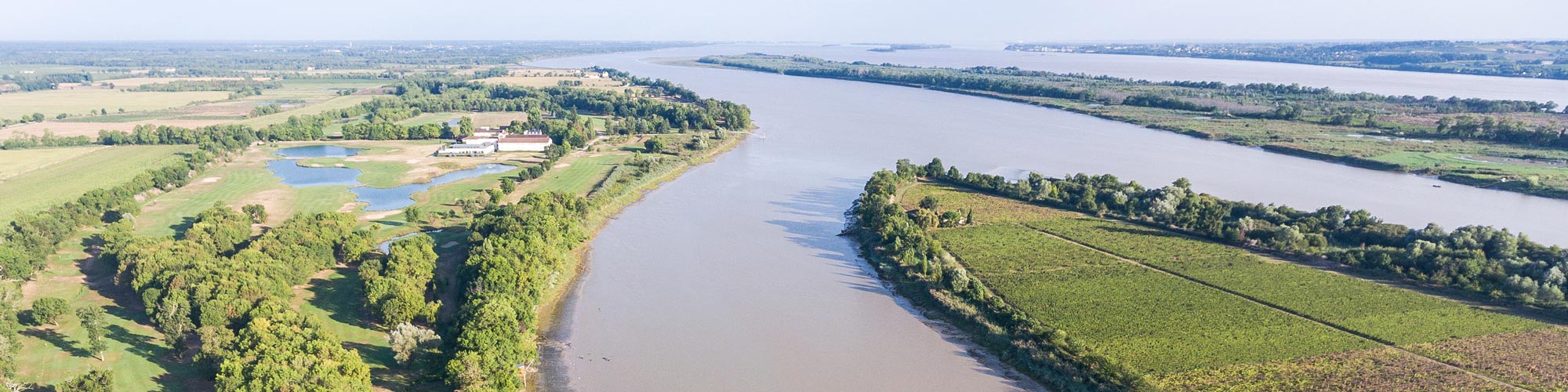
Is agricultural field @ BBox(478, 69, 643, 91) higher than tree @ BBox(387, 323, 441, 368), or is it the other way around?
agricultural field @ BBox(478, 69, 643, 91)

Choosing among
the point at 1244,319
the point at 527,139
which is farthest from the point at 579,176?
the point at 1244,319

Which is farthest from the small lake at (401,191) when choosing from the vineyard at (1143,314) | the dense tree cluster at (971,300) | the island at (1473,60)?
the island at (1473,60)

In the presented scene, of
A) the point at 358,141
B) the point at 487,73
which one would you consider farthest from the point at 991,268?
the point at 487,73

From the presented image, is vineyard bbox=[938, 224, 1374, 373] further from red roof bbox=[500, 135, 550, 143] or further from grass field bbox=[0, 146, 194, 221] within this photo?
grass field bbox=[0, 146, 194, 221]

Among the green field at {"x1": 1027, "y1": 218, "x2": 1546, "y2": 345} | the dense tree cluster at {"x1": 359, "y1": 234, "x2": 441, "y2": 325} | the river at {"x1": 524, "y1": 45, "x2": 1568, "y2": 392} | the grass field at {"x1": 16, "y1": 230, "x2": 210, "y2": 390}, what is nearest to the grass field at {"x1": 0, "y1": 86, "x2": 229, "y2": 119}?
the grass field at {"x1": 16, "y1": 230, "x2": 210, "y2": 390}

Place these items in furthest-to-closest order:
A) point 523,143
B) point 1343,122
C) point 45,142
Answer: point 1343,122 < point 523,143 < point 45,142

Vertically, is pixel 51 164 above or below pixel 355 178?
above

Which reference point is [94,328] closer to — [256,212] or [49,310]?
[49,310]

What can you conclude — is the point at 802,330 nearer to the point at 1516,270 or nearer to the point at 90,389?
the point at 90,389
